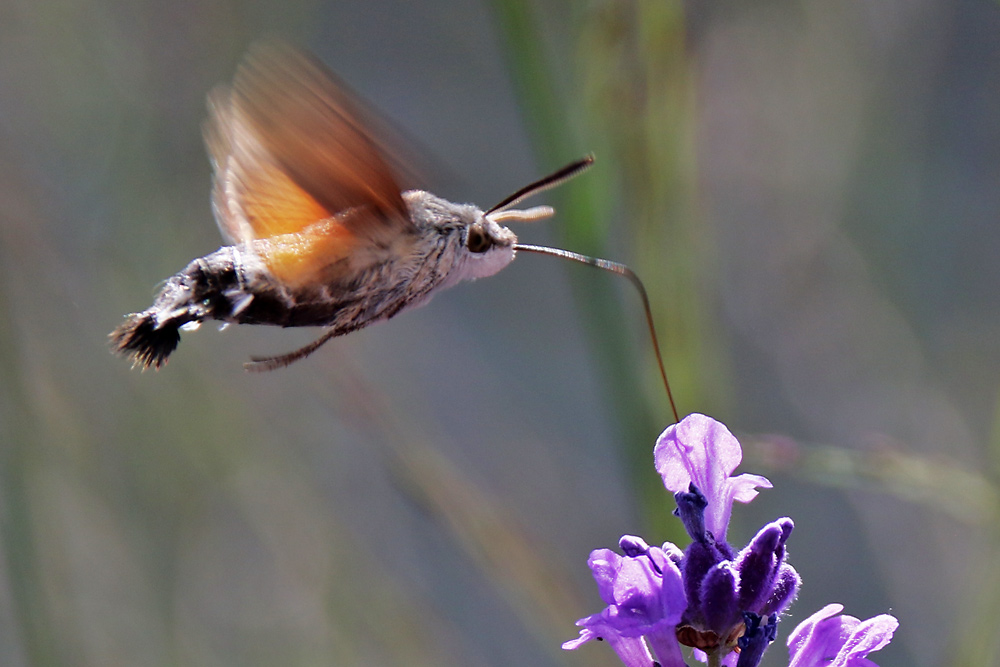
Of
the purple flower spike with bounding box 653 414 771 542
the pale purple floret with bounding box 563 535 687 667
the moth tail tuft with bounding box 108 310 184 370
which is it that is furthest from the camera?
the moth tail tuft with bounding box 108 310 184 370

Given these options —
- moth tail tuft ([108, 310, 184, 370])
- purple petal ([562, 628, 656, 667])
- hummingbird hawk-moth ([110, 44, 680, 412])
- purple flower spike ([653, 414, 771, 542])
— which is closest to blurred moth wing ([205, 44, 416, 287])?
hummingbird hawk-moth ([110, 44, 680, 412])

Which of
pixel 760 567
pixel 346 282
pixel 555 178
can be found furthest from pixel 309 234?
pixel 760 567

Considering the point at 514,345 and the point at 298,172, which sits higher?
the point at 298,172

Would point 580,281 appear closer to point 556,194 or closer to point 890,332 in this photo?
point 556,194

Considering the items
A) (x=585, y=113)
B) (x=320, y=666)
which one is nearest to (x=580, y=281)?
(x=585, y=113)

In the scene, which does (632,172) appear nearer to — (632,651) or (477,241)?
(477,241)

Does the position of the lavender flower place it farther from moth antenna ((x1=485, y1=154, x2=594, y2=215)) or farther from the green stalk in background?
the green stalk in background
